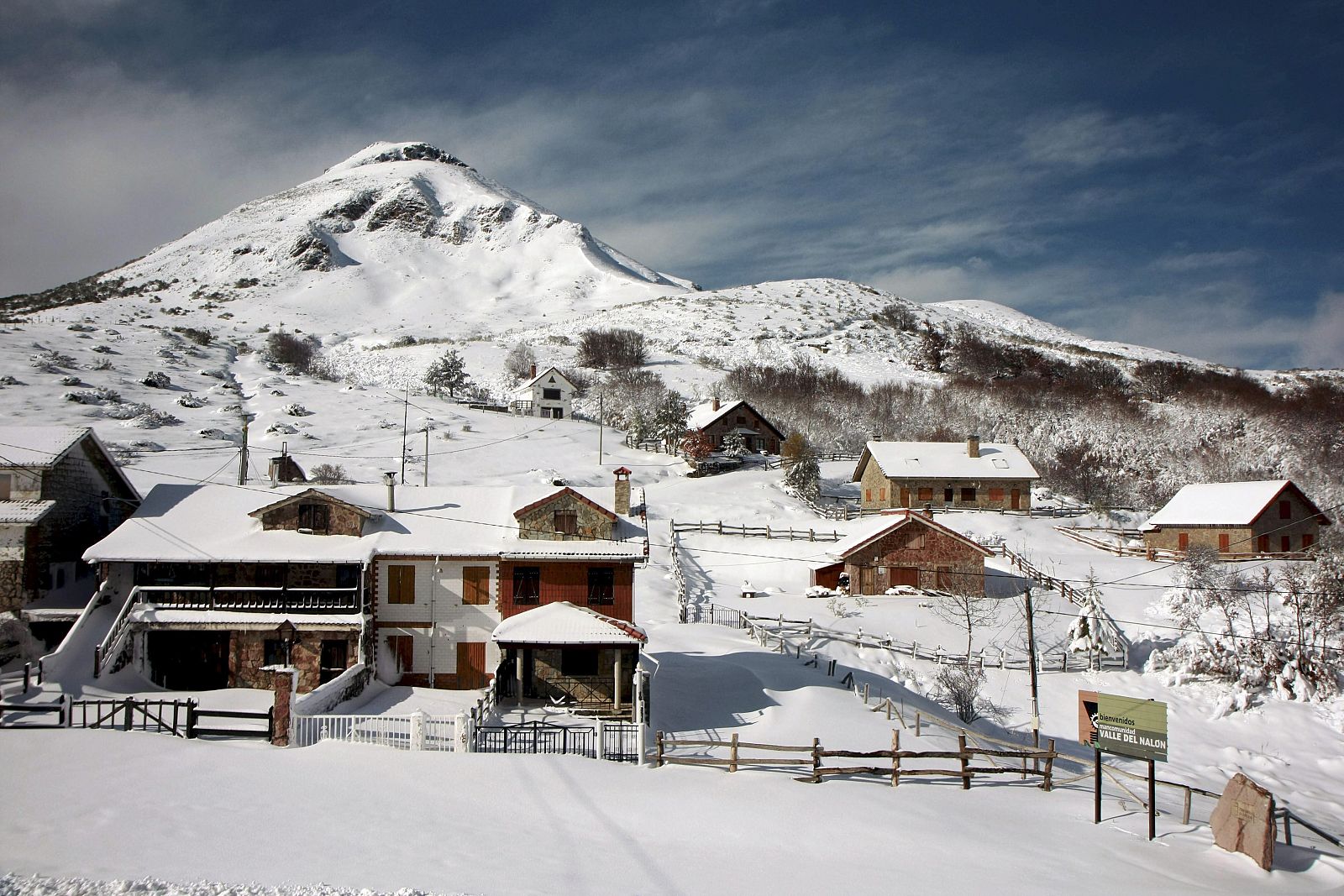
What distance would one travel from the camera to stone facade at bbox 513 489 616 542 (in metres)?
29.6

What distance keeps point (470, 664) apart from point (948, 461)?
47011mm

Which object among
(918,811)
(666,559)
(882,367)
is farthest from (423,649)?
(882,367)

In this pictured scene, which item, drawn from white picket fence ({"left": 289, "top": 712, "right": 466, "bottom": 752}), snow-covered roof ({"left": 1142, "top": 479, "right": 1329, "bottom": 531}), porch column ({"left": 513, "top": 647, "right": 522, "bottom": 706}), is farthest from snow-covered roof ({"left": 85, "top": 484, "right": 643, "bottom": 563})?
snow-covered roof ({"left": 1142, "top": 479, "right": 1329, "bottom": 531})

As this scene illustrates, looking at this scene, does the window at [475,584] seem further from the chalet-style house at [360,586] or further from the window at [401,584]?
the window at [401,584]

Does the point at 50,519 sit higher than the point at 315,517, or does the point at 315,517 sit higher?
the point at 315,517

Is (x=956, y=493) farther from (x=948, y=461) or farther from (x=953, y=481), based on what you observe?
(x=948, y=461)

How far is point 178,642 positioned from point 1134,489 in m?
71.2

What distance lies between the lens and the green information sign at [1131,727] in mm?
16734

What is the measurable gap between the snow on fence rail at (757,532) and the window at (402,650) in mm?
26421

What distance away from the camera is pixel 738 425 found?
81438 mm

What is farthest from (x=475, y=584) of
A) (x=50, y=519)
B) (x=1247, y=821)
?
(x=1247, y=821)

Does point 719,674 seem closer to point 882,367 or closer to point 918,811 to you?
point 918,811

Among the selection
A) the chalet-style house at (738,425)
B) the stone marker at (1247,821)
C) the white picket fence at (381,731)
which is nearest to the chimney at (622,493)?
the white picket fence at (381,731)

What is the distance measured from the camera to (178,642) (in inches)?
1063
